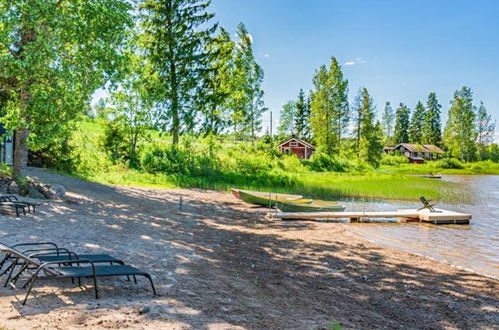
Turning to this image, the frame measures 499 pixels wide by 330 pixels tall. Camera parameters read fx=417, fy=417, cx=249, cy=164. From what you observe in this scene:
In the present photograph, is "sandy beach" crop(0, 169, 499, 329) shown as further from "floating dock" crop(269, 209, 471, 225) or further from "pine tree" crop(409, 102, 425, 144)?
"pine tree" crop(409, 102, 425, 144)

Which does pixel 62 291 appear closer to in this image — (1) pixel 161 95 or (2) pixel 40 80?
(2) pixel 40 80

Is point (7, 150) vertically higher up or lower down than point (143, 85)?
lower down

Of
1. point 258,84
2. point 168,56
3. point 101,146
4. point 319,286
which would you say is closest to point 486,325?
point 319,286

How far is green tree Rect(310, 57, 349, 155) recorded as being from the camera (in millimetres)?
62688

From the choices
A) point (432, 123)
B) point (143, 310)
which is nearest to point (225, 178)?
point (143, 310)

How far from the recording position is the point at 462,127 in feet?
286

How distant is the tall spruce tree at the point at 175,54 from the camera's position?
115ft

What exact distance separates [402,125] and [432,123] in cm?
777

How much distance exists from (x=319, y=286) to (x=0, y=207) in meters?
9.58

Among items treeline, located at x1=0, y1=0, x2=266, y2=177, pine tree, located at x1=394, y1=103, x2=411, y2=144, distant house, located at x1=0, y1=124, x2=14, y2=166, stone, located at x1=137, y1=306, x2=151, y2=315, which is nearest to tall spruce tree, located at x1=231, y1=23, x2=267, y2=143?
treeline, located at x1=0, y1=0, x2=266, y2=177

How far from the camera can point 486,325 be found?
687cm

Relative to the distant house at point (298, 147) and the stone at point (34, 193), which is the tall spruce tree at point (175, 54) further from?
the distant house at point (298, 147)

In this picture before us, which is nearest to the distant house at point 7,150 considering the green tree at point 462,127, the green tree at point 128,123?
the green tree at point 128,123

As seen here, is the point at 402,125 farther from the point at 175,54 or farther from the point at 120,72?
the point at 120,72
